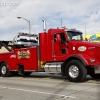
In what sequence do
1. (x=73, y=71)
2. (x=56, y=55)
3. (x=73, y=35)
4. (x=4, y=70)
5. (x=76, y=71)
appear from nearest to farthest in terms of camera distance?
(x=76, y=71), (x=73, y=71), (x=73, y=35), (x=56, y=55), (x=4, y=70)

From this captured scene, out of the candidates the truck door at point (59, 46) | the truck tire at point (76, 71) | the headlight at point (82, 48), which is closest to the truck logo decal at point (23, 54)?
the truck door at point (59, 46)

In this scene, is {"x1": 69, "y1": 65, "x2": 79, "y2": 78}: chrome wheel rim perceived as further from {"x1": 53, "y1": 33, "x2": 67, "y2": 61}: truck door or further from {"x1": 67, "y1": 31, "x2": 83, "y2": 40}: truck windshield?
{"x1": 67, "y1": 31, "x2": 83, "y2": 40}: truck windshield

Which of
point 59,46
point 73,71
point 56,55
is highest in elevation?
point 59,46

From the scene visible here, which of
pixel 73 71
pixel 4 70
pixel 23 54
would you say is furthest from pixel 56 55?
pixel 4 70

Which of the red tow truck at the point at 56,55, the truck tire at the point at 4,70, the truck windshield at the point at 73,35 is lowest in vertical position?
the truck tire at the point at 4,70

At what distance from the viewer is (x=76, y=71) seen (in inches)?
436

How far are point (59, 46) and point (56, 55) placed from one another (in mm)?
573

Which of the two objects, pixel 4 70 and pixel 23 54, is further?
pixel 4 70

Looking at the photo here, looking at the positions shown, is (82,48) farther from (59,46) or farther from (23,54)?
(23,54)

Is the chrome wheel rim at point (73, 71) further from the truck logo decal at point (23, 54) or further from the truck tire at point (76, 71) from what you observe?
the truck logo decal at point (23, 54)

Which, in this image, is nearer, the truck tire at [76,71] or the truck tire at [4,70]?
the truck tire at [76,71]

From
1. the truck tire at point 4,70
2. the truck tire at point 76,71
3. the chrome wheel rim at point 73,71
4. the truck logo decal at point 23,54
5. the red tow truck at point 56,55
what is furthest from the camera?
the truck tire at point 4,70

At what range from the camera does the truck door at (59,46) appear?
12039 millimetres

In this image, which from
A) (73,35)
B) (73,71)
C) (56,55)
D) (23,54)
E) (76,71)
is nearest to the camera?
(76,71)
